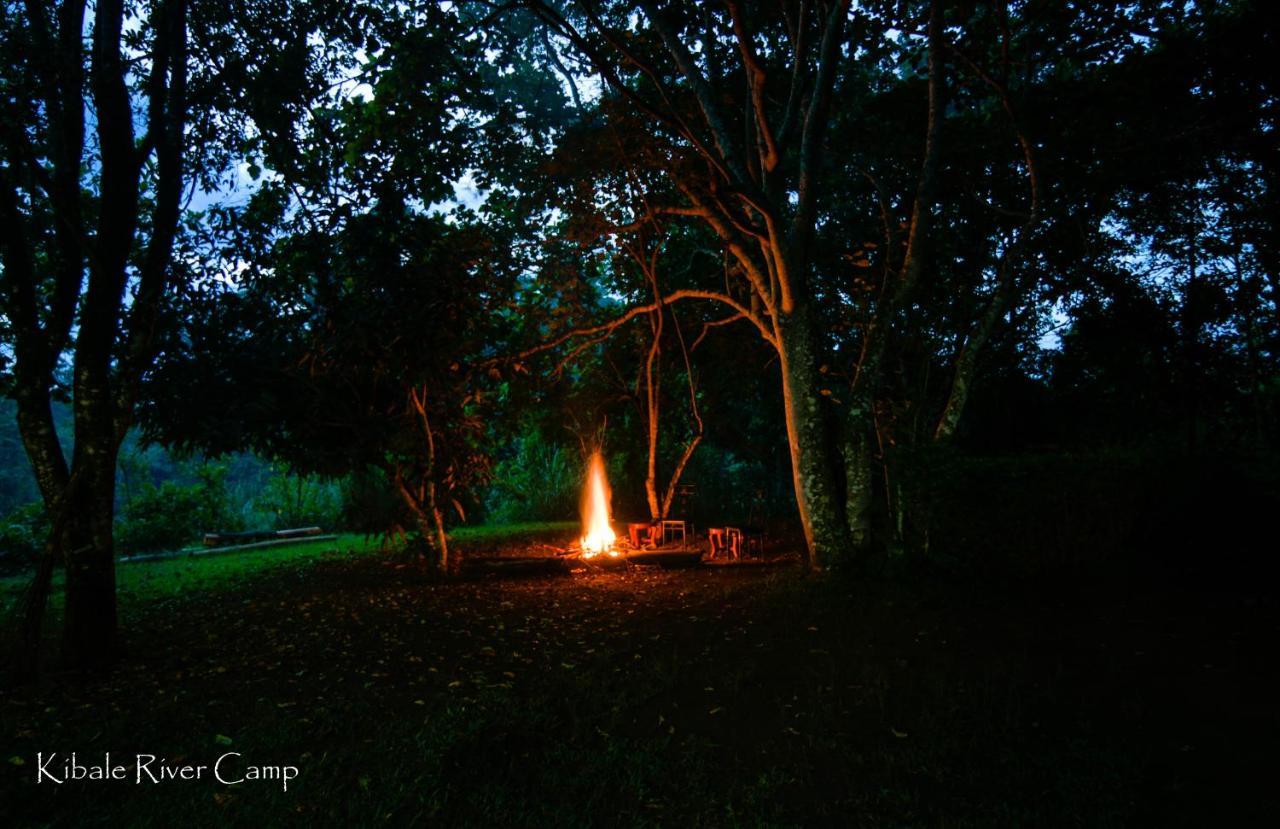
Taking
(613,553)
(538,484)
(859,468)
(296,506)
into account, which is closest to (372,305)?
(613,553)

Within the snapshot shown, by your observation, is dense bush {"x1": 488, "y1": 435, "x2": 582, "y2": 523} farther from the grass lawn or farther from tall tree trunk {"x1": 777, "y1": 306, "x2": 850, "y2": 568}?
the grass lawn

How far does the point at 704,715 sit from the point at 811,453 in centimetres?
519

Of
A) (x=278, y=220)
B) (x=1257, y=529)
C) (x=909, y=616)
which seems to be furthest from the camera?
(x=278, y=220)

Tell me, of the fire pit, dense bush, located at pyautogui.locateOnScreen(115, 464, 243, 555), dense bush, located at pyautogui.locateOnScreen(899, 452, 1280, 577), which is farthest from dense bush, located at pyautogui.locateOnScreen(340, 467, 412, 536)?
dense bush, located at pyautogui.locateOnScreen(899, 452, 1280, 577)

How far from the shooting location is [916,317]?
12133 millimetres

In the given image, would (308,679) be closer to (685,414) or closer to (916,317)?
(916,317)

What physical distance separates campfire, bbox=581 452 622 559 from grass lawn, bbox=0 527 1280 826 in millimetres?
6078

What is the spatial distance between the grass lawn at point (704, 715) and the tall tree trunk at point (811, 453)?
4.16 feet

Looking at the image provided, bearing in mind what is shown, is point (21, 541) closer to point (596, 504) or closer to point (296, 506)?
point (296, 506)

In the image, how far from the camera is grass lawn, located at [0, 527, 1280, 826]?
3.44m

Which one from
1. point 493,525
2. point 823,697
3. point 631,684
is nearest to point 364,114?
point 631,684

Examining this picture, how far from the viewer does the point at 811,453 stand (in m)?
9.09

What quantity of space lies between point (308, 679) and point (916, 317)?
1129 cm

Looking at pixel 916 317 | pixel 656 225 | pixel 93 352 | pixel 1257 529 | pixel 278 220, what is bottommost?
pixel 1257 529
